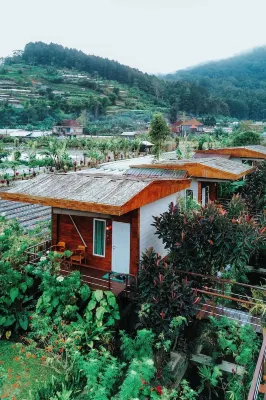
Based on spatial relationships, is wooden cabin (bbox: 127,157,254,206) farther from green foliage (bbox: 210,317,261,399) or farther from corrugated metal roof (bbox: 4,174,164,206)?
green foliage (bbox: 210,317,261,399)

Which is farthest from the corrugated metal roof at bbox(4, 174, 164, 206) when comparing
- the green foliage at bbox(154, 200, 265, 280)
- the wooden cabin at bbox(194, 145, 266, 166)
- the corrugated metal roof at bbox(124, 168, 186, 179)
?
the wooden cabin at bbox(194, 145, 266, 166)

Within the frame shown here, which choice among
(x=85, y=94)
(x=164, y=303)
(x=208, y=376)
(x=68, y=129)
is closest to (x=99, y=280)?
(x=164, y=303)

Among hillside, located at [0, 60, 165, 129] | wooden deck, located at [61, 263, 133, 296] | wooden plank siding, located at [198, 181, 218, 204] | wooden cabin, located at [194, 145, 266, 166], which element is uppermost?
hillside, located at [0, 60, 165, 129]

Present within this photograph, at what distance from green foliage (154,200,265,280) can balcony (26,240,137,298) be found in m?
1.46

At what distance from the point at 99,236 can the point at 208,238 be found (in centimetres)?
322

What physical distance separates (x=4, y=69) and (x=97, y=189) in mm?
154805

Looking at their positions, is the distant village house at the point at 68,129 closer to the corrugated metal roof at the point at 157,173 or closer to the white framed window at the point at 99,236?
the corrugated metal roof at the point at 157,173

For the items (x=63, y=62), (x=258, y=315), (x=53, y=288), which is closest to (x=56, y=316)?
(x=53, y=288)

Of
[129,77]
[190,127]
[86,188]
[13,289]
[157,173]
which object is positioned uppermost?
[129,77]

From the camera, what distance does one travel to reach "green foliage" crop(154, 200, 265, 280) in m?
8.98

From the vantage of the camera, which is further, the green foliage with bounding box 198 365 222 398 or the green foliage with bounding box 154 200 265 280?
the green foliage with bounding box 154 200 265 280

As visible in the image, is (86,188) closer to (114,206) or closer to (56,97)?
(114,206)

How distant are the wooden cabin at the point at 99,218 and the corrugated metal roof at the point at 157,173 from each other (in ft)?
9.15

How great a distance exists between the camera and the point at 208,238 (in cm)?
919
